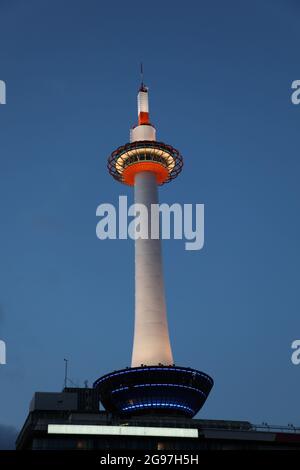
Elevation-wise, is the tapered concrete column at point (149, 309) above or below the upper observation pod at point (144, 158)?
below

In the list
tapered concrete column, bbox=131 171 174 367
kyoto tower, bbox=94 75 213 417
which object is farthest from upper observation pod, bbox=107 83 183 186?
tapered concrete column, bbox=131 171 174 367

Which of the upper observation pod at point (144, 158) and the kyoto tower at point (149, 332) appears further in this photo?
the upper observation pod at point (144, 158)

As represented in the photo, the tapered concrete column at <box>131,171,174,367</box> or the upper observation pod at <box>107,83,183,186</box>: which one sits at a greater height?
the upper observation pod at <box>107,83,183,186</box>

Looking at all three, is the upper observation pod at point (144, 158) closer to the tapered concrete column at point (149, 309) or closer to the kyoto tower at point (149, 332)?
the kyoto tower at point (149, 332)

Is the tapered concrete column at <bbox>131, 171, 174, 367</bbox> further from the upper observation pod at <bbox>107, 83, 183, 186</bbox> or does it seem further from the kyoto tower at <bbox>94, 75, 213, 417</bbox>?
the upper observation pod at <bbox>107, 83, 183, 186</bbox>

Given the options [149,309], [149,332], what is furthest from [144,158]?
[149,332]

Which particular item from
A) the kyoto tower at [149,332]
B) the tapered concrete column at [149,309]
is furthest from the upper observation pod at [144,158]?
the tapered concrete column at [149,309]
